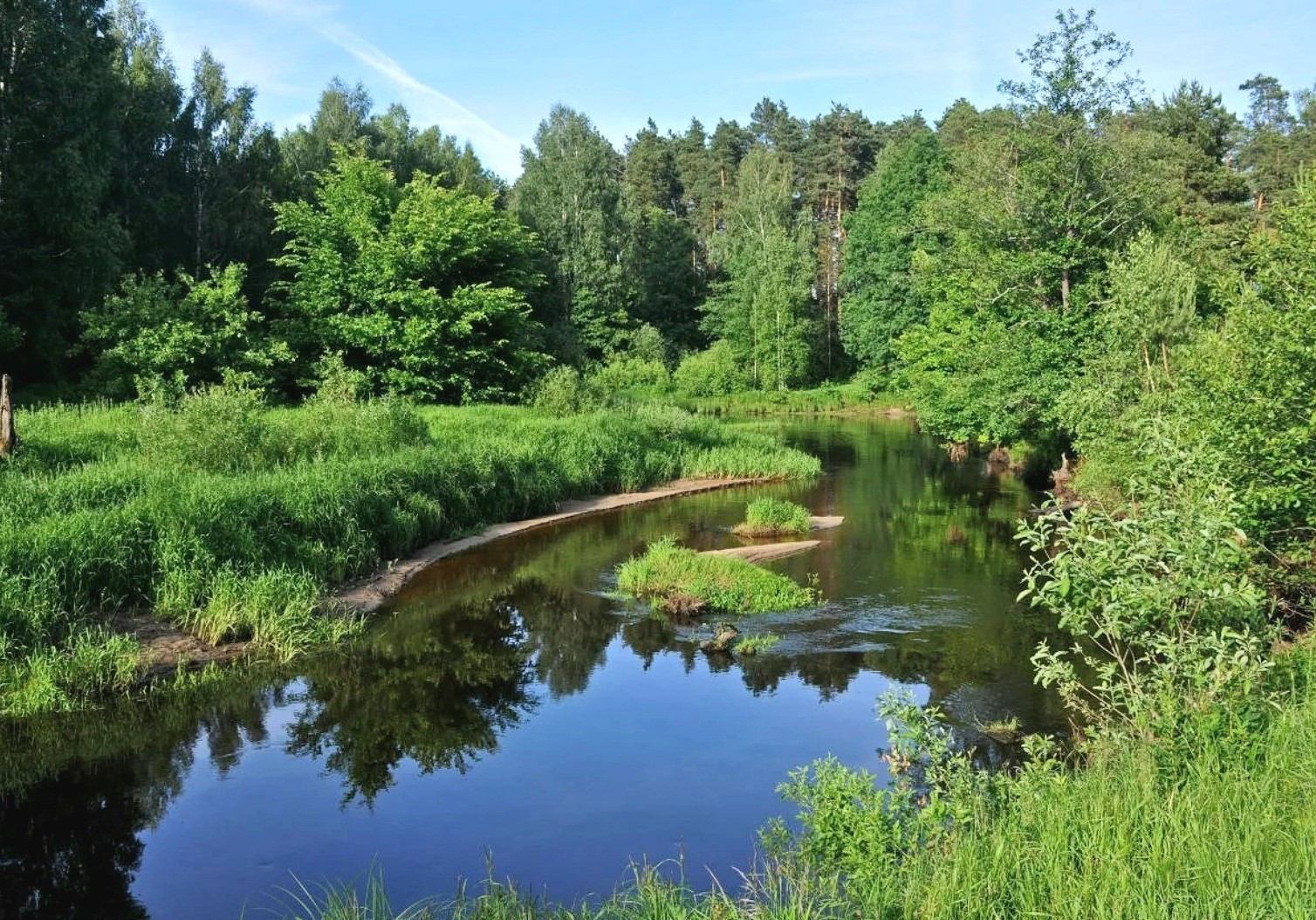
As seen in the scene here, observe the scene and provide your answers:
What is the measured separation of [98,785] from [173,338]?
21923mm

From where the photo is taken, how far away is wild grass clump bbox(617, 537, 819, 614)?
16.0 m

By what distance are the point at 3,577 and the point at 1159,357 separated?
801 inches

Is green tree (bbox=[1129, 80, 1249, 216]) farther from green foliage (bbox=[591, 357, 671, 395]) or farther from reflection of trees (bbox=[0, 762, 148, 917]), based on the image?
reflection of trees (bbox=[0, 762, 148, 917])

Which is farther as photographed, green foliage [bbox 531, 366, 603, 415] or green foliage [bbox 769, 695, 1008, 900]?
green foliage [bbox 531, 366, 603, 415]

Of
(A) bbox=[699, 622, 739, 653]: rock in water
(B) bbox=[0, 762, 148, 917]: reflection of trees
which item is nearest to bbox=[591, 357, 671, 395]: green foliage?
(A) bbox=[699, 622, 739, 653]: rock in water

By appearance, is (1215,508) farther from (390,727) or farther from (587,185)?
(587,185)

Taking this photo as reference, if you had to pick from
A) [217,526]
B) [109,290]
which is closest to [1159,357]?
[217,526]

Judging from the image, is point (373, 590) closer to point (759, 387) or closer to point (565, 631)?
point (565, 631)

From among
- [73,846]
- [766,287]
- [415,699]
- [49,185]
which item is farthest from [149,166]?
[73,846]

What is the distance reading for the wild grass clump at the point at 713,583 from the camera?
52.5 feet

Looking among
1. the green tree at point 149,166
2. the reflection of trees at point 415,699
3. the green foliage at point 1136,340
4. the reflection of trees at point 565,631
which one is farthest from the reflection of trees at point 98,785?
the green tree at point 149,166

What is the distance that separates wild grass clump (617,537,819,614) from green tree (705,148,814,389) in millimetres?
41934

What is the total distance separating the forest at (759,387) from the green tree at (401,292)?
16 cm

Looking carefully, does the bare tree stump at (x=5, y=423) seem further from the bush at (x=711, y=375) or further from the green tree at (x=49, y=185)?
the bush at (x=711, y=375)
